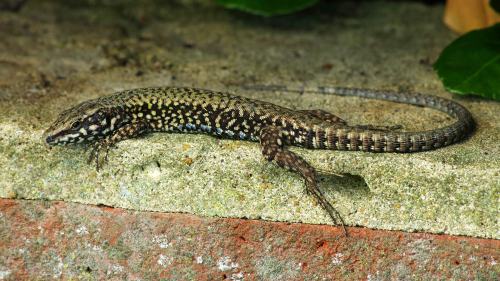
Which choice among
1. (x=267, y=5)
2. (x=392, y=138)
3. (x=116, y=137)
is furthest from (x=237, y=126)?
(x=267, y=5)

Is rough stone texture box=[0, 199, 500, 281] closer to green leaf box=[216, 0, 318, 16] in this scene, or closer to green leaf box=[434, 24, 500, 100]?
green leaf box=[434, 24, 500, 100]

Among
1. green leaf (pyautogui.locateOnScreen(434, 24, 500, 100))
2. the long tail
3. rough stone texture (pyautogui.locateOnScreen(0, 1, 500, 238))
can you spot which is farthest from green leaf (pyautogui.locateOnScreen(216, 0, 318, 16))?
the long tail

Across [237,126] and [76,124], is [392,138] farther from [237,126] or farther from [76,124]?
[76,124]

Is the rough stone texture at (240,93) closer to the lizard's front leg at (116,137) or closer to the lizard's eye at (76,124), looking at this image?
the lizard's front leg at (116,137)

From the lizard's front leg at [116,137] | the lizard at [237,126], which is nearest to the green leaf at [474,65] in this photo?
the lizard at [237,126]

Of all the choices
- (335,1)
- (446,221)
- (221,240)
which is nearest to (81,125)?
(221,240)

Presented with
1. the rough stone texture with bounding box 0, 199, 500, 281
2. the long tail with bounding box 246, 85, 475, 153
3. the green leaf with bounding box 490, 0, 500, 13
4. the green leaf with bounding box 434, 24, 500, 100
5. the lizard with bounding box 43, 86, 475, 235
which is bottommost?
the rough stone texture with bounding box 0, 199, 500, 281

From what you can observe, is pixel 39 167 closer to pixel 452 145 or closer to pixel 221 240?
pixel 221 240
